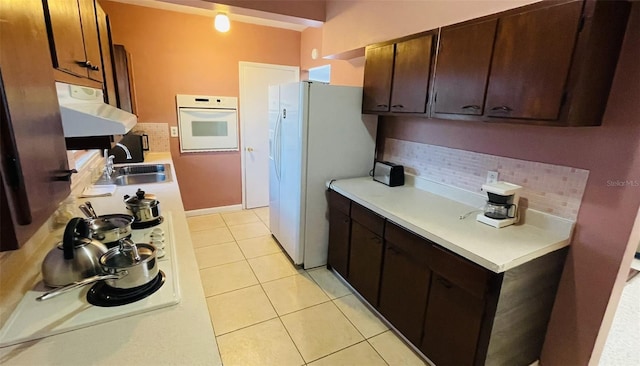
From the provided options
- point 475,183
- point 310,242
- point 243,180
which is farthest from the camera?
point 243,180

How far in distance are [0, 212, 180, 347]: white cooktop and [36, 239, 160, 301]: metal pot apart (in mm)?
45

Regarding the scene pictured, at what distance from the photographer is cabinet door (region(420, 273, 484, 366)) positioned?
1.52 metres

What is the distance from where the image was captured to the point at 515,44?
1514mm

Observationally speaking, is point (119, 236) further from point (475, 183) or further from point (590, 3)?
point (590, 3)

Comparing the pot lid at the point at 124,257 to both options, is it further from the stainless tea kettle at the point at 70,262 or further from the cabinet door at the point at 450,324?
the cabinet door at the point at 450,324

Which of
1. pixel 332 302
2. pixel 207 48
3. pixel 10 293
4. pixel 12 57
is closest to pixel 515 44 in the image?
pixel 12 57

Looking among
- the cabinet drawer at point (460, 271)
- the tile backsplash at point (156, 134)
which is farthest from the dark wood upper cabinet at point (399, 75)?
the tile backsplash at point (156, 134)

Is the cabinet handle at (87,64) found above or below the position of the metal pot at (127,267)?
above

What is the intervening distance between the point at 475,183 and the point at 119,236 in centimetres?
215

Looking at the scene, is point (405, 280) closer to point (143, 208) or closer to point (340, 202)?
point (340, 202)

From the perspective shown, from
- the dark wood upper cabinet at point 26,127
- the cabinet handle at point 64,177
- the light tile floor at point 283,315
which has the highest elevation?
the dark wood upper cabinet at point 26,127

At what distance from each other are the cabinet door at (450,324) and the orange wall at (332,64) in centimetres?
219

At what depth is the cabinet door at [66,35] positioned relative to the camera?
0.96 metres

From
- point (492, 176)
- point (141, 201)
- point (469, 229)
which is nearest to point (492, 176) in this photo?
point (492, 176)
